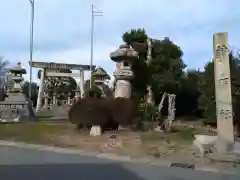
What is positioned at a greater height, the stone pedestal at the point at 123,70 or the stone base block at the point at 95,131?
the stone pedestal at the point at 123,70

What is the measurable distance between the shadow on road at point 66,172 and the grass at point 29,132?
229 inches

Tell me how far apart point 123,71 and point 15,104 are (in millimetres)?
8414

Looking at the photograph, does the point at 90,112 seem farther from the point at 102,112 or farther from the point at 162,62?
the point at 162,62

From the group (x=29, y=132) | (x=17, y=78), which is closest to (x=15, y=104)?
(x=17, y=78)

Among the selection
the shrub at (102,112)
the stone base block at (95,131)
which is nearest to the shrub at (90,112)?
the shrub at (102,112)

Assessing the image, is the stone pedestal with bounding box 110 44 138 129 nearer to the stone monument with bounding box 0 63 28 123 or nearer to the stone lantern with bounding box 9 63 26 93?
the stone monument with bounding box 0 63 28 123

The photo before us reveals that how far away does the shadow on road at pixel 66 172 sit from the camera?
9250 mm

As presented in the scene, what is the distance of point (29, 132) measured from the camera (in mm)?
18203

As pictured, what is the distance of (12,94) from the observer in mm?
25984

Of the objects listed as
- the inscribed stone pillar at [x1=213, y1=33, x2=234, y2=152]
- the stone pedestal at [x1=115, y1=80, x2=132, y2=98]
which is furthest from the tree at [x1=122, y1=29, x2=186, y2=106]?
the inscribed stone pillar at [x1=213, y1=33, x2=234, y2=152]

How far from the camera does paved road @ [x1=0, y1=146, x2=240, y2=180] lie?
948cm

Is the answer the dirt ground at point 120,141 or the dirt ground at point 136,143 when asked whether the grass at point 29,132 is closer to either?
the dirt ground at point 120,141

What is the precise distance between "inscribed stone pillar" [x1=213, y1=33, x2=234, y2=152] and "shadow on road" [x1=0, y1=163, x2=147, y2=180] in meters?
4.58

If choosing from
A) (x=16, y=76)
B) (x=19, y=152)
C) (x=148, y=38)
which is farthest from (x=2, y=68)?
(x=19, y=152)
